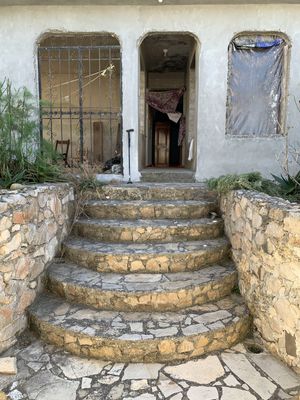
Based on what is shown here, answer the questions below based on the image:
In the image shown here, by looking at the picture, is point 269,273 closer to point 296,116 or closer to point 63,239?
point 63,239

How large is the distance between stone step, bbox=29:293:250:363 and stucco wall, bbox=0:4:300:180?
293 centimetres

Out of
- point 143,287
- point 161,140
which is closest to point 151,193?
point 143,287

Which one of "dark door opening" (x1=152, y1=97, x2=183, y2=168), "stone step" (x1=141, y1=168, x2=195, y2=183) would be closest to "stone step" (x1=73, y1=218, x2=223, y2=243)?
"stone step" (x1=141, y1=168, x2=195, y2=183)

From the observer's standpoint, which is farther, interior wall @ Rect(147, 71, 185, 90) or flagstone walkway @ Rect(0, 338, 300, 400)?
interior wall @ Rect(147, 71, 185, 90)

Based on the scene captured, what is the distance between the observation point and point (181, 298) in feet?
10.9

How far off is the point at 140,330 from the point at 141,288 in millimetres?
444

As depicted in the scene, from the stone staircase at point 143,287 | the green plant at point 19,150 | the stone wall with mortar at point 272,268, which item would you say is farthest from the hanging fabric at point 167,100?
the stone wall with mortar at point 272,268

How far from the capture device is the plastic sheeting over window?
547 cm

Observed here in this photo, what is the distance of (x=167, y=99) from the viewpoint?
975cm

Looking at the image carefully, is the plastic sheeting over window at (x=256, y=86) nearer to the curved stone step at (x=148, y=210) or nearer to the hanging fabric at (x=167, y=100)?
the curved stone step at (x=148, y=210)

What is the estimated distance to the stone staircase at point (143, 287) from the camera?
2.93 meters

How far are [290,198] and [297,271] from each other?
1309 millimetres

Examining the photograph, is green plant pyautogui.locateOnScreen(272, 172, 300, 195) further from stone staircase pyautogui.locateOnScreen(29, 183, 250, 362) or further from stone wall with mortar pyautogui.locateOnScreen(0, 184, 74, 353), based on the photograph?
stone wall with mortar pyautogui.locateOnScreen(0, 184, 74, 353)

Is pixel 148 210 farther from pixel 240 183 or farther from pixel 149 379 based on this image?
pixel 149 379
